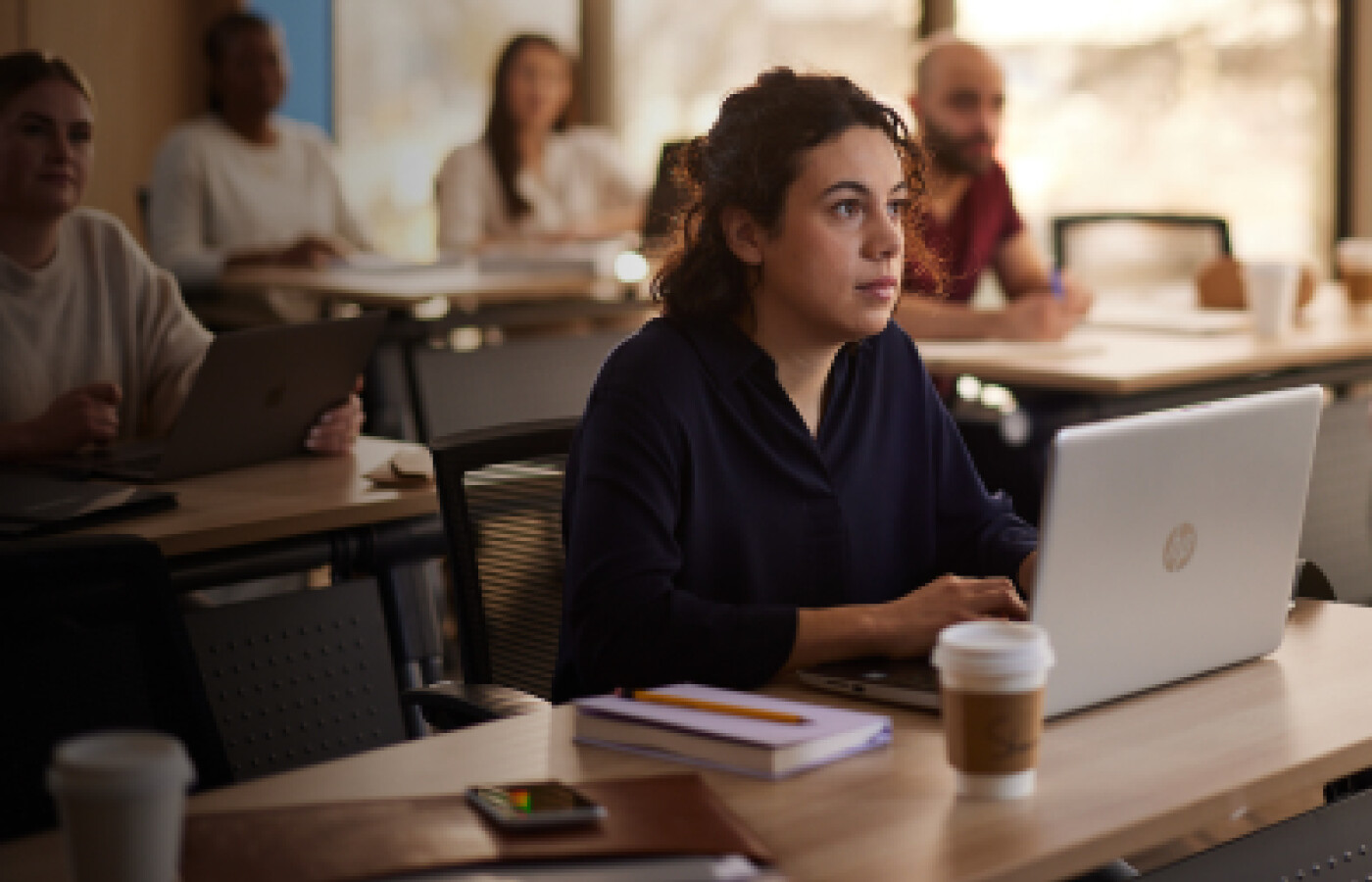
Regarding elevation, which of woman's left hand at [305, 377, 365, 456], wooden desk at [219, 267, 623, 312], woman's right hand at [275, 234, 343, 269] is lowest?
woman's left hand at [305, 377, 365, 456]

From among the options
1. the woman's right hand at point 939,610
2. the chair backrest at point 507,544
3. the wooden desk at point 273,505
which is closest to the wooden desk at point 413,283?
the wooden desk at point 273,505

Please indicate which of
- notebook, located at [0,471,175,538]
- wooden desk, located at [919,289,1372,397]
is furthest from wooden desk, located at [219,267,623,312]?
notebook, located at [0,471,175,538]

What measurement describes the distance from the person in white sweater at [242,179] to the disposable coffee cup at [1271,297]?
2584 millimetres

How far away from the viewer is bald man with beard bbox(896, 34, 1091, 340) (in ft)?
11.8

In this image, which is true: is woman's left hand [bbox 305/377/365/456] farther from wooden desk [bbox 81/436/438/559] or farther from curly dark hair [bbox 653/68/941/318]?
curly dark hair [bbox 653/68/941/318]

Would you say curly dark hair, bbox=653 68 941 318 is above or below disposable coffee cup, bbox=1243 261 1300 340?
above

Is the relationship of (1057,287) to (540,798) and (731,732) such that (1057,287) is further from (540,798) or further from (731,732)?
(540,798)

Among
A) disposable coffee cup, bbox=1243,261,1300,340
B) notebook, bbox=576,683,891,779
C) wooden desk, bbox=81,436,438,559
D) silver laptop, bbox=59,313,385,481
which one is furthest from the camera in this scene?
disposable coffee cup, bbox=1243,261,1300,340

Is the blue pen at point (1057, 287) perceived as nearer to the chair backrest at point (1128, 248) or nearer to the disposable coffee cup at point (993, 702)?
the chair backrest at point (1128, 248)

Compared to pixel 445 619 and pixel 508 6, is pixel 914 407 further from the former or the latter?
pixel 508 6

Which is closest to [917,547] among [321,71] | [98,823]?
[98,823]

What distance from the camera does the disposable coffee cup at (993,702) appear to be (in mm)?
1189

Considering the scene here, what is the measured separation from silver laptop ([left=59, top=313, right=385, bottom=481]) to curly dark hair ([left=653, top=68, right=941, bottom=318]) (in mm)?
734

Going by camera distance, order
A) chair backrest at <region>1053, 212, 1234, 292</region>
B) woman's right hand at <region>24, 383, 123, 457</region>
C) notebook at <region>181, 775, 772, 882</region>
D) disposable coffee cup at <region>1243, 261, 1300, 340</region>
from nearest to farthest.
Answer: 1. notebook at <region>181, 775, 772, 882</region>
2. woman's right hand at <region>24, 383, 123, 457</region>
3. disposable coffee cup at <region>1243, 261, 1300, 340</region>
4. chair backrest at <region>1053, 212, 1234, 292</region>
